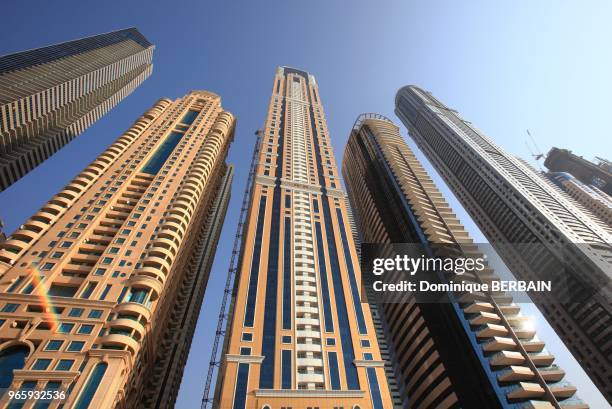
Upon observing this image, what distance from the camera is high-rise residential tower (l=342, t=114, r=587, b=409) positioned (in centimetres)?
5016

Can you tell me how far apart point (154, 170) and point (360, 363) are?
65555 millimetres

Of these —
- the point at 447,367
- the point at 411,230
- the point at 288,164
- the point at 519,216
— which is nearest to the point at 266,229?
the point at 288,164

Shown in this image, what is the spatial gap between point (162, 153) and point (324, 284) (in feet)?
189

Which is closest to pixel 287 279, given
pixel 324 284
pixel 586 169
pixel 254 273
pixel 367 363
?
pixel 254 273

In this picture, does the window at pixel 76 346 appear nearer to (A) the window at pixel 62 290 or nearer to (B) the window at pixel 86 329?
(B) the window at pixel 86 329

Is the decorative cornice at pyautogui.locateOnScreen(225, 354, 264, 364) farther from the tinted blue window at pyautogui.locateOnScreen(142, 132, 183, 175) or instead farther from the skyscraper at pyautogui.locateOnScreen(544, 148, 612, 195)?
the skyscraper at pyautogui.locateOnScreen(544, 148, 612, 195)

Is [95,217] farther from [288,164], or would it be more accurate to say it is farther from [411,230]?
[411,230]

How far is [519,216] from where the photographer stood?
110 metres

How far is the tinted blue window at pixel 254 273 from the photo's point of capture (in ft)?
182

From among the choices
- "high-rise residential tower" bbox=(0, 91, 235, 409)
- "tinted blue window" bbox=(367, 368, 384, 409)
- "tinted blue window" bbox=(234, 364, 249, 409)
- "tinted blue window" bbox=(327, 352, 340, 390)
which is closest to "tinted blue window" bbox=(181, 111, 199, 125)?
"high-rise residential tower" bbox=(0, 91, 235, 409)

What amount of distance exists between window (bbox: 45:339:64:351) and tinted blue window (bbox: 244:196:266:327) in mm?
25012

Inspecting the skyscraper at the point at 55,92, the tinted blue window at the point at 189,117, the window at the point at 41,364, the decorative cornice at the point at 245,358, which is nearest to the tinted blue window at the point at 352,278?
the decorative cornice at the point at 245,358

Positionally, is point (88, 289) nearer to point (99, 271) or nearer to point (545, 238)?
point (99, 271)

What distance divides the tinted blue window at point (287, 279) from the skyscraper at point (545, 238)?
258 ft
